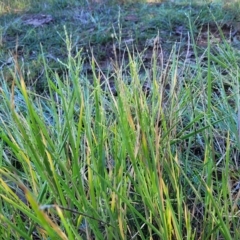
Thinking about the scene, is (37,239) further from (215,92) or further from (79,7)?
(79,7)

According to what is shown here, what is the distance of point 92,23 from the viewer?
9.05 ft

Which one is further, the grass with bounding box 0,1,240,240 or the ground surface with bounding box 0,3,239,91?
the ground surface with bounding box 0,3,239,91


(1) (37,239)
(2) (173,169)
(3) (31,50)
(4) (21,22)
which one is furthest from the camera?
(4) (21,22)

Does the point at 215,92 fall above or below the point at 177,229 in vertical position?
below

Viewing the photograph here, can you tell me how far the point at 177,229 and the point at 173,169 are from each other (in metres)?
0.15

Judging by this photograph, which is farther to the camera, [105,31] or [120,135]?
[105,31]

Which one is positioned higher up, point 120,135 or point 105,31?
point 120,135

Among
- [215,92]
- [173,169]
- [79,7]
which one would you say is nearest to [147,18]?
[79,7]

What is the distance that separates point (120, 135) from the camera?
1.00m

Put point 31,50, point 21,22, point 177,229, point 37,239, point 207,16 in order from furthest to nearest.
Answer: point 21,22 → point 207,16 → point 31,50 → point 37,239 → point 177,229

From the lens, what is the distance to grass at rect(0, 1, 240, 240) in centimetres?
80

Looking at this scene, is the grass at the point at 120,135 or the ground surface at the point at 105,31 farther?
the ground surface at the point at 105,31

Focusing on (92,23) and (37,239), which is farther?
(92,23)

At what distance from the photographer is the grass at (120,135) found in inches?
31.6
